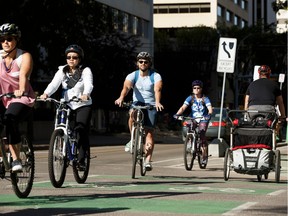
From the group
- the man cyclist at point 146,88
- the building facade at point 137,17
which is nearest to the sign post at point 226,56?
the man cyclist at point 146,88

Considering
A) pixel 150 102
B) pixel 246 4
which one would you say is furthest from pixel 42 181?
pixel 246 4

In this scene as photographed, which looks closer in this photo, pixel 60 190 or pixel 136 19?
pixel 60 190

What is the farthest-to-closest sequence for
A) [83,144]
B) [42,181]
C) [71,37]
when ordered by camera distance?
[71,37] < [42,181] < [83,144]

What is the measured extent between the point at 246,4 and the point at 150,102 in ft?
322

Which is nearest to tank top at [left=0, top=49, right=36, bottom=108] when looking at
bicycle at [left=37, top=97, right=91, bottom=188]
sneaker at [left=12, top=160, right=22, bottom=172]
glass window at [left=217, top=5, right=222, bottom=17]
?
sneaker at [left=12, top=160, right=22, bottom=172]

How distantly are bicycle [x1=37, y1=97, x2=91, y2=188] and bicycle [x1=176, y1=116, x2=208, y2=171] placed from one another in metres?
5.09

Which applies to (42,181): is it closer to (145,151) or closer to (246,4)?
(145,151)

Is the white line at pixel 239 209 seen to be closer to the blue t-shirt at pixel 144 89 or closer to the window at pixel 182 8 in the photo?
the blue t-shirt at pixel 144 89

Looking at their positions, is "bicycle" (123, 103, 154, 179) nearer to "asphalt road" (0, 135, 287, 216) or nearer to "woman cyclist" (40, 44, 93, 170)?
"asphalt road" (0, 135, 287, 216)

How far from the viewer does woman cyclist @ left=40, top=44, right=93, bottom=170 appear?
Answer: 11039 mm

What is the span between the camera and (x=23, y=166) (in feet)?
30.2

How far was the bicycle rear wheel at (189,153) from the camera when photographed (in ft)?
52.1

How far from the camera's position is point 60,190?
10.4 meters

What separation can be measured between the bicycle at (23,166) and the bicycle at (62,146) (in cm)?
97
